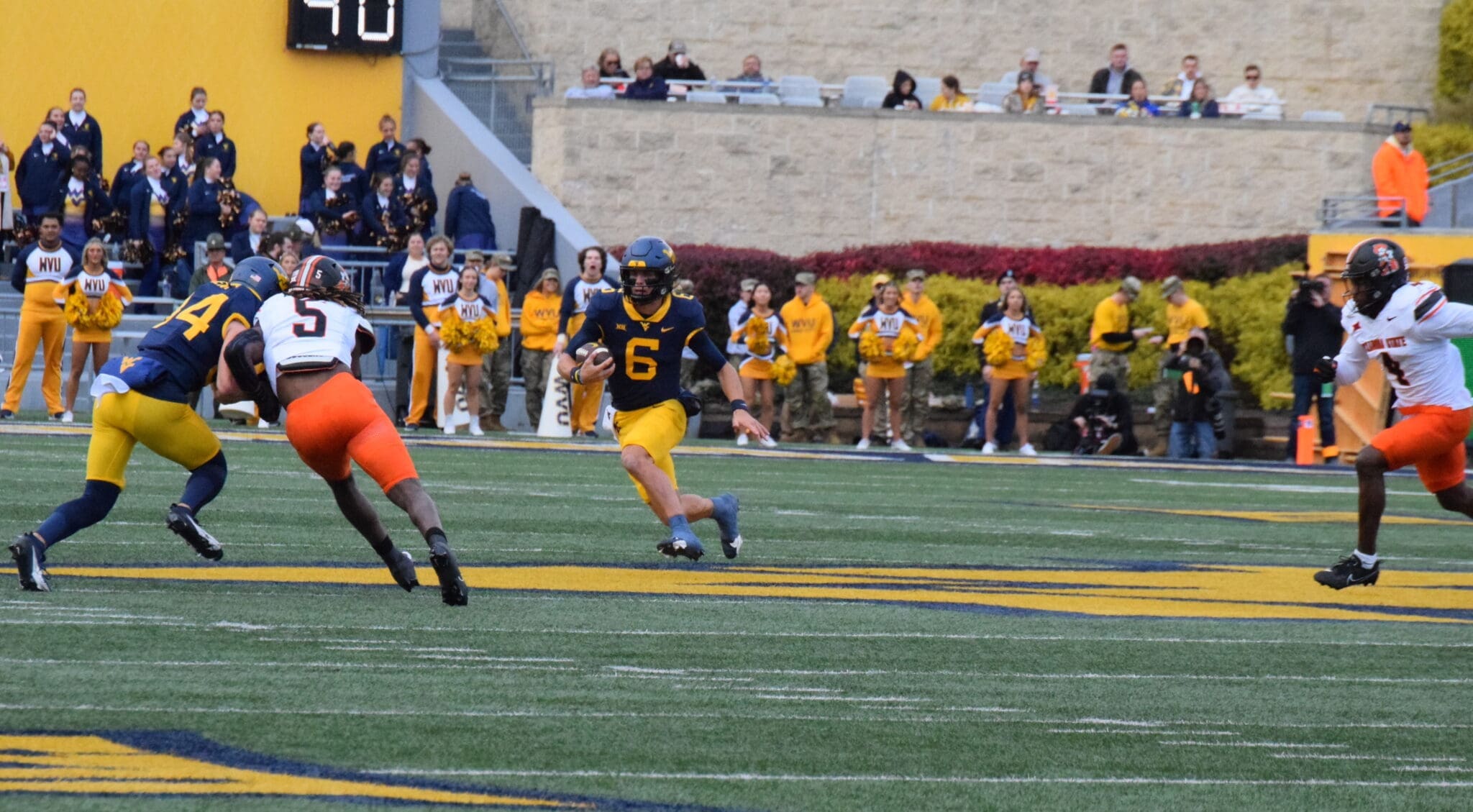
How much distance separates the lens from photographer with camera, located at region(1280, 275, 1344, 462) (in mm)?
22016

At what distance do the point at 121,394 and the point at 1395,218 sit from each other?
19.0 metres

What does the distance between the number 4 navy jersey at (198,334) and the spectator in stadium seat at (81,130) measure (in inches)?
635

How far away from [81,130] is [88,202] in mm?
1374

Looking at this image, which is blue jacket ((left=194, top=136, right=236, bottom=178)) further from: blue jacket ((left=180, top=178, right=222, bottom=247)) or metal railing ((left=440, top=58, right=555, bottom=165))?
metal railing ((left=440, top=58, right=555, bottom=165))

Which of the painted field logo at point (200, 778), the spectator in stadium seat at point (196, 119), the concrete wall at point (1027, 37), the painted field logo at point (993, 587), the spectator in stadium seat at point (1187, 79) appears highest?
the concrete wall at point (1027, 37)

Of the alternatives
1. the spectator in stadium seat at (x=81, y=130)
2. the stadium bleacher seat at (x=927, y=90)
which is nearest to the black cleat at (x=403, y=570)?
the spectator in stadium seat at (x=81, y=130)

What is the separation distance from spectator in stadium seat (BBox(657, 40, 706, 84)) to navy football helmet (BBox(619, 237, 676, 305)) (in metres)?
18.3

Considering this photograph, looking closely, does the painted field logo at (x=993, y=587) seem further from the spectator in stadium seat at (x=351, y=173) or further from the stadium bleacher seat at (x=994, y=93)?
the stadium bleacher seat at (x=994, y=93)

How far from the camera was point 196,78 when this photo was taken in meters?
28.8

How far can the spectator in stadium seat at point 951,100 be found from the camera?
95.8 ft

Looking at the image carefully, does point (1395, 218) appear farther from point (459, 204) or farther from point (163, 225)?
point (163, 225)

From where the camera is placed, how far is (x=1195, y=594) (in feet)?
33.7

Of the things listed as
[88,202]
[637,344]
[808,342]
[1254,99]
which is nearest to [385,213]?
[88,202]

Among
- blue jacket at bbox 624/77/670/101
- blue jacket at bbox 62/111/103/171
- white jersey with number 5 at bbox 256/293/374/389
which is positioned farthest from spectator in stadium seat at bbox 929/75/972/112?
white jersey with number 5 at bbox 256/293/374/389
